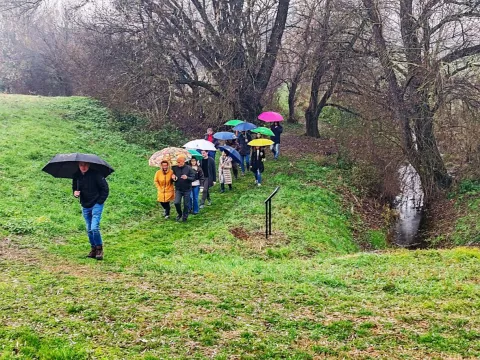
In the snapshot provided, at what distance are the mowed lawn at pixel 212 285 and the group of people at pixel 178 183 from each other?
502 mm

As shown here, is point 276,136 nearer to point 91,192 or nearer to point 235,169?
point 235,169

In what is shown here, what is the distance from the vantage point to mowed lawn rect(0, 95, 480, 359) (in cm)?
616

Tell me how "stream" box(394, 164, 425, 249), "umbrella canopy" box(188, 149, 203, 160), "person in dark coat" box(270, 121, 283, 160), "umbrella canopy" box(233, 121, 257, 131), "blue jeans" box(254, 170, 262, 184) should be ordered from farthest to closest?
"person in dark coat" box(270, 121, 283, 160) → "umbrella canopy" box(233, 121, 257, 131) → "blue jeans" box(254, 170, 262, 184) → "stream" box(394, 164, 425, 249) → "umbrella canopy" box(188, 149, 203, 160)

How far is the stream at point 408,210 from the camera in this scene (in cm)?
1689

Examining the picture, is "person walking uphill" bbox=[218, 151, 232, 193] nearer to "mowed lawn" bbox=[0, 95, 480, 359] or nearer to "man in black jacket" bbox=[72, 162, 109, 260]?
"mowed lawn" bbox=[0, 95, 480, 359]

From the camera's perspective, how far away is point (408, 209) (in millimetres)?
20688

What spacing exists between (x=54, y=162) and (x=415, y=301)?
710cm

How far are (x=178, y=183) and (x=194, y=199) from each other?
1.15 metres

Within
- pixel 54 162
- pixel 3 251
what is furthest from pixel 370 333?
pixel 3 251

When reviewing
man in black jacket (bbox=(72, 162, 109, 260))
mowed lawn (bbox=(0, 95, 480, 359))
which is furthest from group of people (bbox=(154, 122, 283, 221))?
man in black jacket (bbox=(72, 162, 109, 260))

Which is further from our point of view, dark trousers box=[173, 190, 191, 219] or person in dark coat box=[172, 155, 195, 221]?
dark trousers box=[173, 190, 191, 219]

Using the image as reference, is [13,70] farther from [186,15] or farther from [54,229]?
[54,229]

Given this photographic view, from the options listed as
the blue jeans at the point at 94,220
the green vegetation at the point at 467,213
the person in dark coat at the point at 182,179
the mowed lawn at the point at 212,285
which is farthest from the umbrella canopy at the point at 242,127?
the blue jeans at the point at 94,220

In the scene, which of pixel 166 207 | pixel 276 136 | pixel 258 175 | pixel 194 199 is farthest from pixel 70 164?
pixel 276 136
